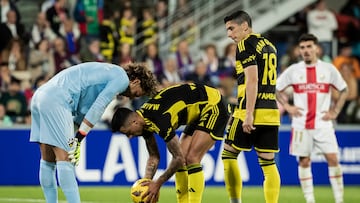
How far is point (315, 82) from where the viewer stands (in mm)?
12914

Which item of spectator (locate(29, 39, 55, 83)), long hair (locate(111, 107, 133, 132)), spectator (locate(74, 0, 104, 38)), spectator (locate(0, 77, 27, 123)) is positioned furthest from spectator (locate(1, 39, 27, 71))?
long hair (locate(111, 107, 133, 132))

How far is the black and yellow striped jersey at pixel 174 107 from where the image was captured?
9.57 m

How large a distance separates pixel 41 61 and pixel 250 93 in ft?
27.3

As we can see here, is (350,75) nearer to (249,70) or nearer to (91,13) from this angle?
(91,13)

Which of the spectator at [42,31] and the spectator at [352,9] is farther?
the spectator at [352,9]

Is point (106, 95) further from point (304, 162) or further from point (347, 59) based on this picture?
point (347, 59)

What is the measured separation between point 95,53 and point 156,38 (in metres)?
2.37

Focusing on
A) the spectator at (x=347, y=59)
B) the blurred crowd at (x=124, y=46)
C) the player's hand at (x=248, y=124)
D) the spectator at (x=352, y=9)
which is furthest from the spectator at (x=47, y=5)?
the player's hand at (x=248, y=124)

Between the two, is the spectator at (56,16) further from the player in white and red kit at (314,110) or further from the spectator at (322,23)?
the player in white and red kit at (314,110)

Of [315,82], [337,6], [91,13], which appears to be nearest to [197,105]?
[315,82]

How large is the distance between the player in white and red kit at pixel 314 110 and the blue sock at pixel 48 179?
409 cm

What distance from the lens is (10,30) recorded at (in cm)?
1864

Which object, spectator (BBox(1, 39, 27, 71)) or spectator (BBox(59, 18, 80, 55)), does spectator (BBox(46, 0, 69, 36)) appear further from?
spectator (BBox(1, 39, 27, 71))

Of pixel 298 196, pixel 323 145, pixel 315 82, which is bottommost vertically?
pixel 298 196
